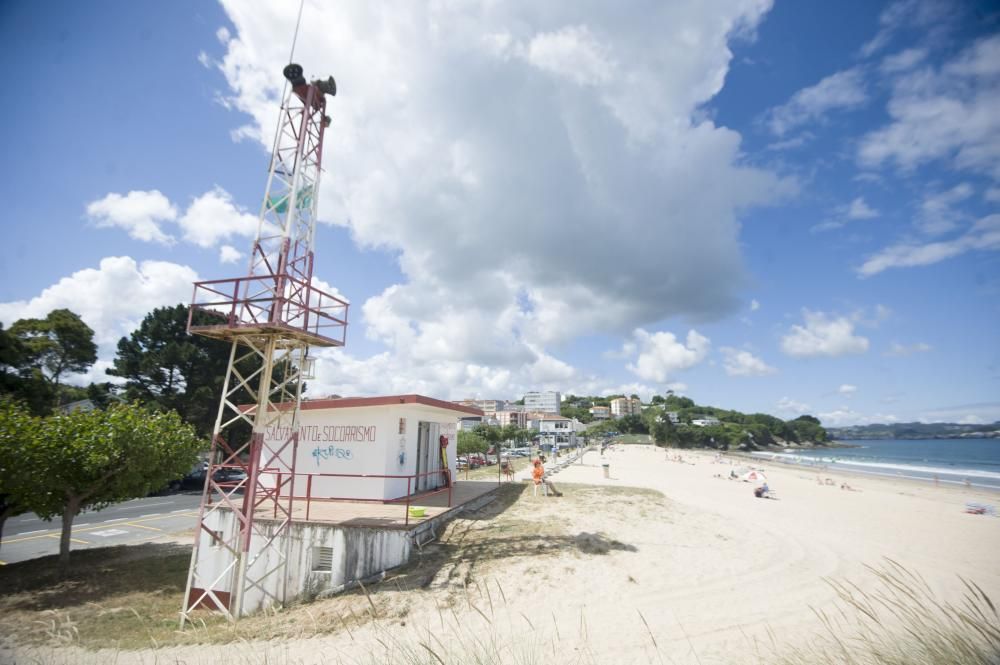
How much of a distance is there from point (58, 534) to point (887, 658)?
83.9 ft

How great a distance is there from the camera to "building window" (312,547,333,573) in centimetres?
1023

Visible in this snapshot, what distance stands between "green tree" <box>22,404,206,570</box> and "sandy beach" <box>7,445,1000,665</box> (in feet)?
19.4

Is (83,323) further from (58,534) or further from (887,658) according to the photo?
(887,658)

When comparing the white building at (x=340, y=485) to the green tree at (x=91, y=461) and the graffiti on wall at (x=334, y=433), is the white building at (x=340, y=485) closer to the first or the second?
the graffiti on wall at (x=334, y=433)

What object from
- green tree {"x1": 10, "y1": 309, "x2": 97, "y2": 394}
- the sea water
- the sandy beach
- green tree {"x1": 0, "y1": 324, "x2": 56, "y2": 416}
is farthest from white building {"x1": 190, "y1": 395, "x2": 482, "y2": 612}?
the sea water

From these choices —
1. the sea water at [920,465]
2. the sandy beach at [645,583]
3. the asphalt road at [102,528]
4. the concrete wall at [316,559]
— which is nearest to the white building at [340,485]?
the concrete wall at [316,559]

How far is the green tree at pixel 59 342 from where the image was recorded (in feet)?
107

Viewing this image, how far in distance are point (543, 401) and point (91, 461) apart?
583 ft

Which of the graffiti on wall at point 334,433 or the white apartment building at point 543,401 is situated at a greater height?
the white apartment building at point 543,401

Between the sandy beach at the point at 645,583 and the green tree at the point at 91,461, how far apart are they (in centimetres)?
591

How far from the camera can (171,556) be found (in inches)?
551

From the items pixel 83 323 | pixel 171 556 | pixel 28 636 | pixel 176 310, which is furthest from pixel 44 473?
pixel 83 323

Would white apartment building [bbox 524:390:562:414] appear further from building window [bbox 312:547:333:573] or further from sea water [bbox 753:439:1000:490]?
building window [bbox 312:547:333:573]

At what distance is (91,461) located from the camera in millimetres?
11430
